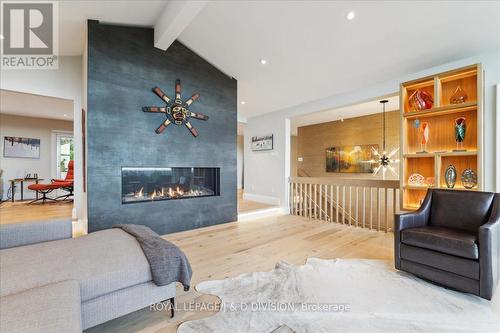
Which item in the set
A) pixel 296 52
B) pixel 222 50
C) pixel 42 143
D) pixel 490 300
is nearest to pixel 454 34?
pixel 296 52

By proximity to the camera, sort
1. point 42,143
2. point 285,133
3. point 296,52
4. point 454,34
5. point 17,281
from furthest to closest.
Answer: point 42,143, point 285,133, point 296,52, point 454,34, point 17,281

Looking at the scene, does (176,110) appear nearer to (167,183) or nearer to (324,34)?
(167,183)

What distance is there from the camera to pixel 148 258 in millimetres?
1561

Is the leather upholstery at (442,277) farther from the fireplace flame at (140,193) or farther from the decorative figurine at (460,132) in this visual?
the fireplace flame at (140,193)

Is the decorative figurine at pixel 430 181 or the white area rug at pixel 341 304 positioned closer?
the white area rug at pixel 341 304

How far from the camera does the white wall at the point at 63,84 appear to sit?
3557 millimetres

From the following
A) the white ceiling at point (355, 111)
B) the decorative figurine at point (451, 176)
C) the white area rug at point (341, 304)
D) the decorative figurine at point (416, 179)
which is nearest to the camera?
the white area rug at point (341, 304)

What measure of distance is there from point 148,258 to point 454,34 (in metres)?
3.93

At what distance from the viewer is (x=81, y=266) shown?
55.5 inches

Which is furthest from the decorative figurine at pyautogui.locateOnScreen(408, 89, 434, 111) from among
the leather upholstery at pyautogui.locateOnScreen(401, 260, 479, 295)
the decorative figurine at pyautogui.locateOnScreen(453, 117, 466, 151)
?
the leather upholstery at pyautogui.locateOnScreen(401, 260, 479, 295)

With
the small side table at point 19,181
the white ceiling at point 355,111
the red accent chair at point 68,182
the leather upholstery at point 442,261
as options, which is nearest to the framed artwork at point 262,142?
the white ceiling at point 355,111

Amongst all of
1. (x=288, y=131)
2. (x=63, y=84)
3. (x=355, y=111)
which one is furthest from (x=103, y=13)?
(x=355, y=111)

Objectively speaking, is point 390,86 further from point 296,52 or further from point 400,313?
point 400,313

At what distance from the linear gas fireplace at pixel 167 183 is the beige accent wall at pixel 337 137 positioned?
4.55 meters
